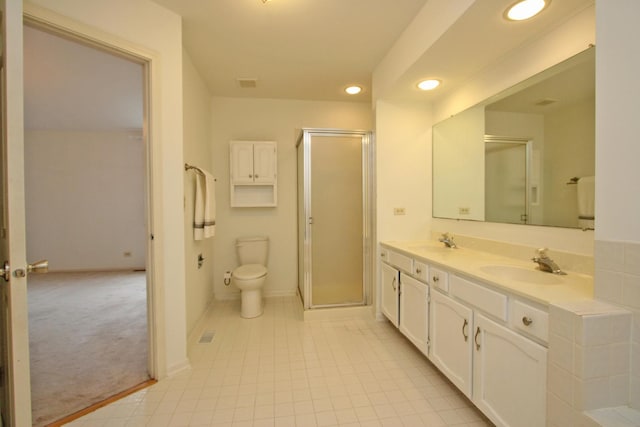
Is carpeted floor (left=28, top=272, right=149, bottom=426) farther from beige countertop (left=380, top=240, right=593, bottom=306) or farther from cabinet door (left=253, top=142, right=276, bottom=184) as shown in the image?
beige countertop (left=380, top=240, right=593, bottom=306)

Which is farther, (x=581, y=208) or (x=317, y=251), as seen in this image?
(x=317, y=251)

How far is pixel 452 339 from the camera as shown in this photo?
164 centimetres

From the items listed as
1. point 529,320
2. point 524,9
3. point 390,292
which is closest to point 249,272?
point 390,292

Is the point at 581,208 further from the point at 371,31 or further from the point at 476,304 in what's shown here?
the point at 371,31

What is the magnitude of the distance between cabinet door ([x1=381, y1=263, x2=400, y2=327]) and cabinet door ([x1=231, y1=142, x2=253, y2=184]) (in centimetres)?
188

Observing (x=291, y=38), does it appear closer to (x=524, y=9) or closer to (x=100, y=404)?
(x=524, y=9)

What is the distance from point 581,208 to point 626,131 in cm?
64

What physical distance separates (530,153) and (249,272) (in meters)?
2.59

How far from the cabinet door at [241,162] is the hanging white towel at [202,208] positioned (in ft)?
2.27

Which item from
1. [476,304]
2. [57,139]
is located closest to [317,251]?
[476,304]

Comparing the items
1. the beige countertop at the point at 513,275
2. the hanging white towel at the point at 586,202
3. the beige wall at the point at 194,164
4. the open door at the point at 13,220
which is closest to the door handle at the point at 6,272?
the open door at the point at 13,220

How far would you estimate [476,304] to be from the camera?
1441 mm

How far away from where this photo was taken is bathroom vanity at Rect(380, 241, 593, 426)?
1.13 m

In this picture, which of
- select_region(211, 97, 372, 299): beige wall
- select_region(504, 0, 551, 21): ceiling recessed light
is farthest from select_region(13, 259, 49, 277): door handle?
select_region(504, 0, 551, 21): ceiling recessed light
